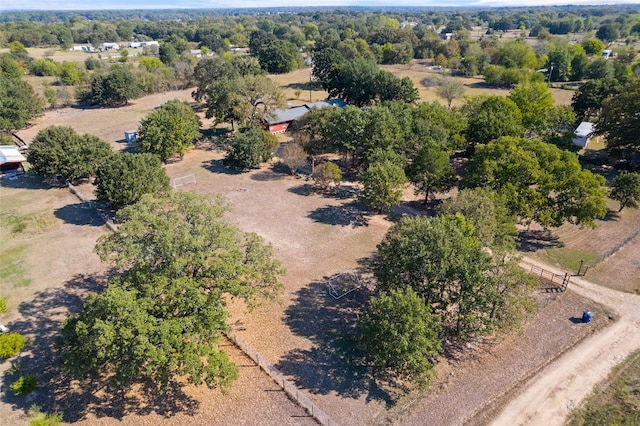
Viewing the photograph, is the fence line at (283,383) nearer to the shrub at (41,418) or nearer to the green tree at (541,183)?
the shrub at (41,418)

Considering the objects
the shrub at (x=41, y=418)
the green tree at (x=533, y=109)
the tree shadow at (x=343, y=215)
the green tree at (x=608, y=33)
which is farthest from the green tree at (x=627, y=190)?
the green tree at (x=608, y=33)

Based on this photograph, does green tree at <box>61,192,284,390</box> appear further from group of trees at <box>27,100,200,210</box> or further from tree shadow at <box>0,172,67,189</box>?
tree shadow at <box>0,172,67,189</box>

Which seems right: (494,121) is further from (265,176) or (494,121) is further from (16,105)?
(16,105)

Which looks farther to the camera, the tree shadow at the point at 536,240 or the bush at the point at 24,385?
the tree shadow at the point at 536,240

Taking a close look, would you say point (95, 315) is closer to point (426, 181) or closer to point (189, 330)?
point (189, 330)

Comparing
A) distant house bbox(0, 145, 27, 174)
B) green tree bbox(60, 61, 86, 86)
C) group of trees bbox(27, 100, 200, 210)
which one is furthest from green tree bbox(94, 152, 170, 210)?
green tree bbox(60, 61, 86, 86)

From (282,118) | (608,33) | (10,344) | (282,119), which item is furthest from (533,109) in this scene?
(608,33)

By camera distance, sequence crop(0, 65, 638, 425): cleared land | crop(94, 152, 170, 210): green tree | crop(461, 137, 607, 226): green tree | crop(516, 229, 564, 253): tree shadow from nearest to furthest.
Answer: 1. crop(0, 65, 638, 425): cleared land
2. crop(461, 137, 607, 226): green tree
3. crop(516, 229, 564, 253): tree shadow
4. crop(94, 152, 170, 210): green tree
